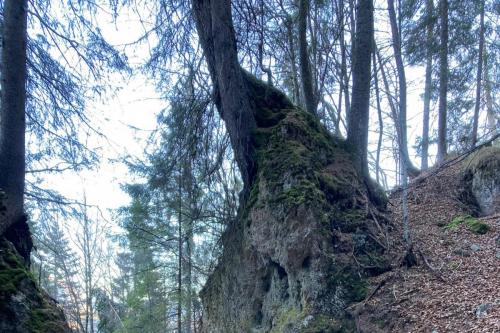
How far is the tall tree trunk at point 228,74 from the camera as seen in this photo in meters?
6.55

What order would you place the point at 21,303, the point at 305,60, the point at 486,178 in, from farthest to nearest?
1. the point at 486,178
2. the point at 305,60
3. the point at 21,303

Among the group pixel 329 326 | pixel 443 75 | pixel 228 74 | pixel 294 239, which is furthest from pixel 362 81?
pixel 443 75

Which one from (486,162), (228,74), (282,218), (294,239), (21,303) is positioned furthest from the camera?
(486,162)

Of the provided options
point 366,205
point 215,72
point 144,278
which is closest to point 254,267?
point 366,205

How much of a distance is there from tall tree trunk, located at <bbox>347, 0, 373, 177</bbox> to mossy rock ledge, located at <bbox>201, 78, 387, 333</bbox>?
1.00 feet

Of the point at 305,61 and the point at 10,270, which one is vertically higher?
the point at 305,61

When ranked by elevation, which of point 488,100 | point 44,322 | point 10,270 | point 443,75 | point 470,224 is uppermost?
point 488,100

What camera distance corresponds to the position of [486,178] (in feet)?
27.5

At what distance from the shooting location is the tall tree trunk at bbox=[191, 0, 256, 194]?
6.55m

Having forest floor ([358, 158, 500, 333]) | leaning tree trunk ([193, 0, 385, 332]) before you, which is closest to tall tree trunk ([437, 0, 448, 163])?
leaning tree trunk ([193, 0, 385, 332])

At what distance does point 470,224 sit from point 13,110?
22.8ft

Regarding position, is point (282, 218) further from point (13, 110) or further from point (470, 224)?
point (13, 110)

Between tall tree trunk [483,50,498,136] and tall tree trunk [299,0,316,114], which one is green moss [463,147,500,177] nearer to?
tall tree trunk [299,0,316,114]

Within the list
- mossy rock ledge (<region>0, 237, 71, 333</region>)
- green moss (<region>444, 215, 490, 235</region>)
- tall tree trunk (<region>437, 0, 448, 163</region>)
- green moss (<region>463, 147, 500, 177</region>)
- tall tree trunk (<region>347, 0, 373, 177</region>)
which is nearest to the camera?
mossy rock ledge (<region>0, 237, 71, 333</region>)
